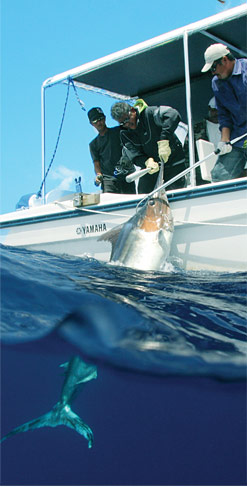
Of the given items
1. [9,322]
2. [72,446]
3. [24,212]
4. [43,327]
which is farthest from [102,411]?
[24,212]

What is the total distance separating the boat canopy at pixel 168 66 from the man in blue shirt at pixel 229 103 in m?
0.72

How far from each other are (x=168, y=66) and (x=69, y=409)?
20.1ft

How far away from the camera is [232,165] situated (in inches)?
196

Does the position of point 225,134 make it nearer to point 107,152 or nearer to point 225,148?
point 225,148

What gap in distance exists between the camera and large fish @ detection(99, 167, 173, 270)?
482 cm

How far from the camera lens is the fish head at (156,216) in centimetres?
496

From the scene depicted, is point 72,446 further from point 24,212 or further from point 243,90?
point 24,212

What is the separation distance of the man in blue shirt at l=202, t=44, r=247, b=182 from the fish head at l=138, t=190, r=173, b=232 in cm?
68

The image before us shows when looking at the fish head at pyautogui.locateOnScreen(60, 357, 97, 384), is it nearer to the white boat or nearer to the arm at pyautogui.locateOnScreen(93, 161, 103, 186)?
the white boat

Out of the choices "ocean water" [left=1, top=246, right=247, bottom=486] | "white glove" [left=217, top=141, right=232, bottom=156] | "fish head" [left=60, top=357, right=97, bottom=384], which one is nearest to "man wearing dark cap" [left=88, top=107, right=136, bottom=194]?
"white glove" [left=217, top=141, right=232, bottom=156]

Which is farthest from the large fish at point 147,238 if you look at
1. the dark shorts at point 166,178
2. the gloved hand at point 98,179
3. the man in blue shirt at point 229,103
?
the gloved hand at point 98,179

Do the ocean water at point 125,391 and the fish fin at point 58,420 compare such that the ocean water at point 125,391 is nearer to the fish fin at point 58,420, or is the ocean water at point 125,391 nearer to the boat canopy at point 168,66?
the fish fin at point 58,420

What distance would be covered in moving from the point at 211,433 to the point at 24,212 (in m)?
5.16

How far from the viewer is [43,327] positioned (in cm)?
239
